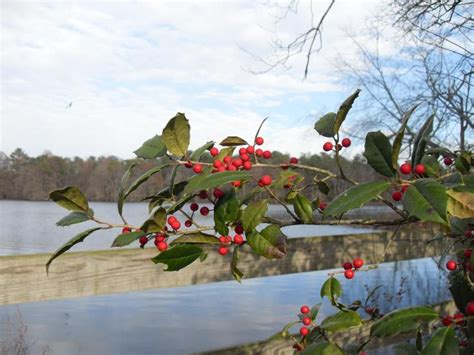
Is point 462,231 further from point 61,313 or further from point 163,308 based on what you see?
point 61,313

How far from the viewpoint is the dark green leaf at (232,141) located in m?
0.81

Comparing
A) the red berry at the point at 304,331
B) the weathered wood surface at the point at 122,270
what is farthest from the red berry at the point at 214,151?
the weathered wood surface at the point at 122,270

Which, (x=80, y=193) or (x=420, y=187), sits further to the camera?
(x=80, y=193)

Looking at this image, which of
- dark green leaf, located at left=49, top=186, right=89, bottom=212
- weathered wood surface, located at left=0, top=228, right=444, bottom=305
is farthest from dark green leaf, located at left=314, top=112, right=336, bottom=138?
weathered wood surface, located at left=0, top=228, right=444, bottom=305

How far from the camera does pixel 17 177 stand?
2538cm

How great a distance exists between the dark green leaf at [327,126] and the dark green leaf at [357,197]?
191 millimetres

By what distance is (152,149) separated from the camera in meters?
0.81

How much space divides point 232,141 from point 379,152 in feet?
0.92

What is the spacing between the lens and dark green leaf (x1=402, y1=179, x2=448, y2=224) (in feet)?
1.66

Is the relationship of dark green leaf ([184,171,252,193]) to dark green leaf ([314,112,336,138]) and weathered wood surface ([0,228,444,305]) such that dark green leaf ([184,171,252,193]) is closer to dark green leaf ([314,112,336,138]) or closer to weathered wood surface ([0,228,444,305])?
dark green leaf ([314,112,336,138])

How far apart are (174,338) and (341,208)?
142 inches

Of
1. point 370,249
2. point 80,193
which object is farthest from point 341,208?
point 370,249

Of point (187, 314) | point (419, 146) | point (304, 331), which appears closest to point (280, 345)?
point (304, 331)

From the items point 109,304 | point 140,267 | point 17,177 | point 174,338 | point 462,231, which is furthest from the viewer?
point 17,177
